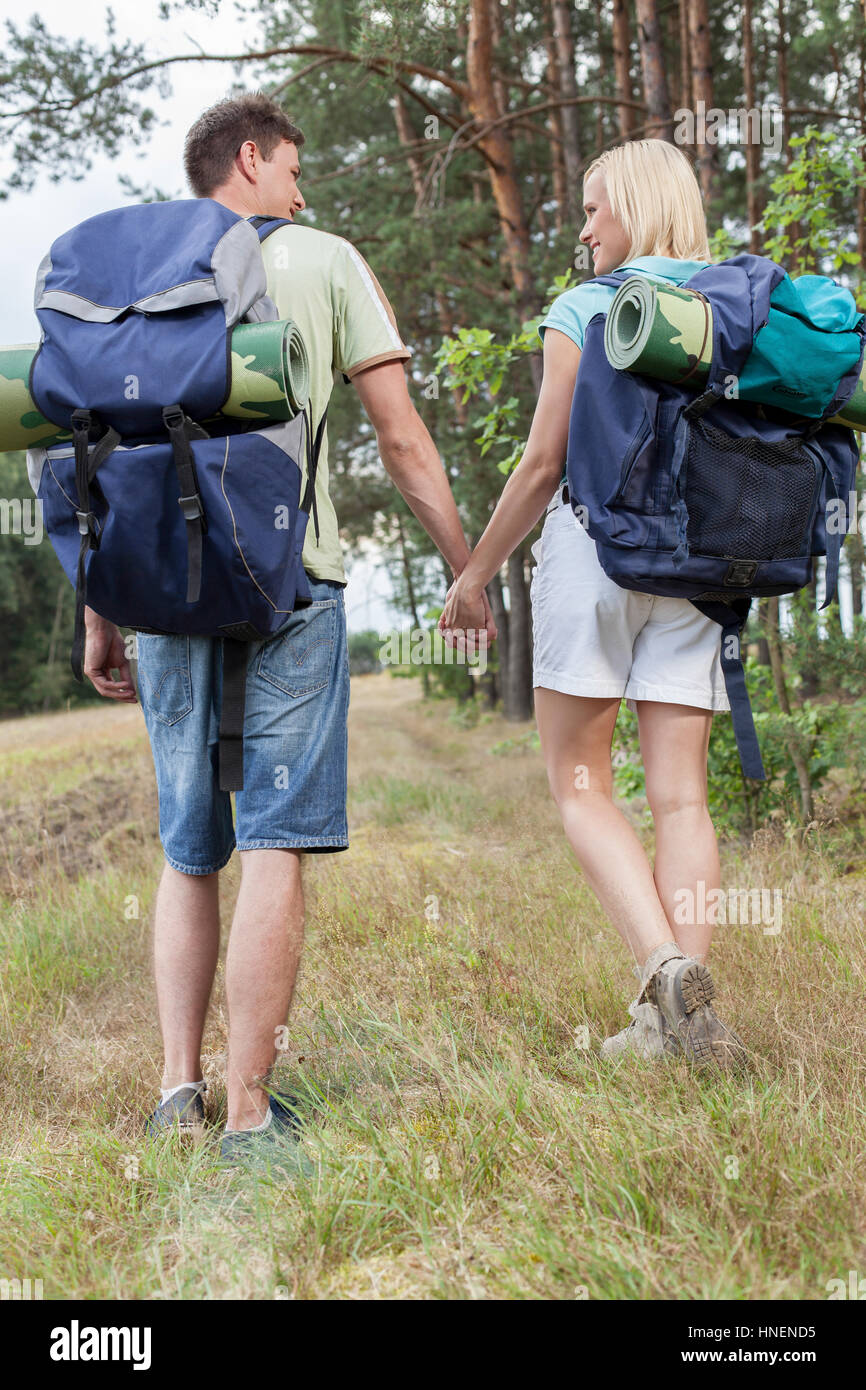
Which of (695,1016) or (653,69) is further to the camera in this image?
(653,69)

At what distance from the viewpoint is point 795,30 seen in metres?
14.3

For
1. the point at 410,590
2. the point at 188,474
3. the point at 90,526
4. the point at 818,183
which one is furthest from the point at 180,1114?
the point at 410,590

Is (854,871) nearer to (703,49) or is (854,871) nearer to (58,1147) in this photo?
(58,1147)

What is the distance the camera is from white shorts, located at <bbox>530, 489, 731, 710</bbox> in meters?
2.55

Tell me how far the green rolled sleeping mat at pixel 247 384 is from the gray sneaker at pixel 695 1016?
1432 millimetres

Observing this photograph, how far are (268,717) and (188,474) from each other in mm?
574

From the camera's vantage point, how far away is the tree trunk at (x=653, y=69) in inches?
323

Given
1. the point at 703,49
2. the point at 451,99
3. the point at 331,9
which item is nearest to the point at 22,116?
the point at 331,9

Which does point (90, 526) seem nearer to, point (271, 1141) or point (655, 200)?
point (271, 1141)

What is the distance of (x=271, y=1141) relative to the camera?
7.26 feet

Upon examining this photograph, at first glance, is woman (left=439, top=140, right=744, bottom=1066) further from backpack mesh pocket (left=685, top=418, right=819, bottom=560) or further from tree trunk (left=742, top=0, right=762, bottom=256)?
tree trunk (left=742, top=0, right=762, bottom=256)

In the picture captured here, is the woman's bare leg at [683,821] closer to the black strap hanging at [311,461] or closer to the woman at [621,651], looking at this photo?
the woman at [621,651]

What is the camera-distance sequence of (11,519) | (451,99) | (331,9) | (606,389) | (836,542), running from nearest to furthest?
(606,389) → (836,542) → (11,519) → (331,9) → (451,99)

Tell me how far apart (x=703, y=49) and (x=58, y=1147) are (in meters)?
9.72
